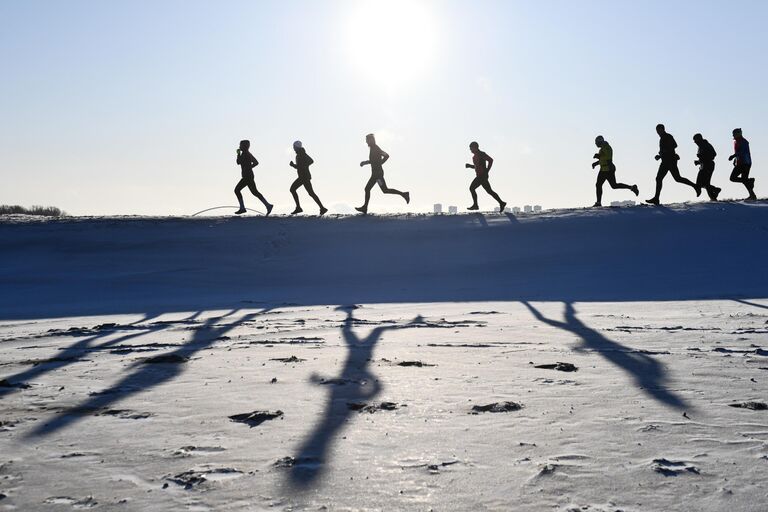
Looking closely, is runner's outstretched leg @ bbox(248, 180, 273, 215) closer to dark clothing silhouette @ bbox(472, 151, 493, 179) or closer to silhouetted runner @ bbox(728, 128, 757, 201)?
dark clothing silhouette @ bbox(472, 151, 493, 179)

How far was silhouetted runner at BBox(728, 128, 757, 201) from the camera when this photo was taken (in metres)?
17.5

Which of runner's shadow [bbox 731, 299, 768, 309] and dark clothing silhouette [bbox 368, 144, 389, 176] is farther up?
dark clothing silhouette [bbox 368, 144, 389, 176]

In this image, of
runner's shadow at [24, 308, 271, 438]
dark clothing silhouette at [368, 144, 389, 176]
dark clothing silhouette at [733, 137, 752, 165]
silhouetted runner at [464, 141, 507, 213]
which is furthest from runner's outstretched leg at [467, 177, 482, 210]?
runner's shadow at [24, 308, 271, 438]

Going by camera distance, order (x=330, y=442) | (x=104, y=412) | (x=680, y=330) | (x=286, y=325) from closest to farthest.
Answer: (x=330, y=442) → (x=104, y=412) → (x=680, y=330) → (x=286, y=325)

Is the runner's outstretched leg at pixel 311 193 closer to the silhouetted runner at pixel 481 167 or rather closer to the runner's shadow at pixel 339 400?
the silhouetted runner at pixel 481 167

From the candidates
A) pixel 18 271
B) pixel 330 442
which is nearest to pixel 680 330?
pixel 330 442

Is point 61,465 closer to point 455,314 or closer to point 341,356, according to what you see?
point 341,356

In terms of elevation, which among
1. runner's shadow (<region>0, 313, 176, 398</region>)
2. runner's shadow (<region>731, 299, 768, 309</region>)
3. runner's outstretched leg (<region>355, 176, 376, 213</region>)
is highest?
runner's outstretched leg (<region>355, 176, 376, 213</region>)

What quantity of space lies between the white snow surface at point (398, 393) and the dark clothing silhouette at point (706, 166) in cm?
375

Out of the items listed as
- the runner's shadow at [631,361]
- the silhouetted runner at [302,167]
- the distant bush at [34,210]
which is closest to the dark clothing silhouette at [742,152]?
the silhouetted runner at [302,167]

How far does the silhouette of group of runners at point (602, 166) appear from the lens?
1725cm

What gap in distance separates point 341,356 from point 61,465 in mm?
3187

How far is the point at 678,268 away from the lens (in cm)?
1422

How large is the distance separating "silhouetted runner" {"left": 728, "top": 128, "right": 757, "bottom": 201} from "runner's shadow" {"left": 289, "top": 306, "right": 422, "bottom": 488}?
41.0 feet
